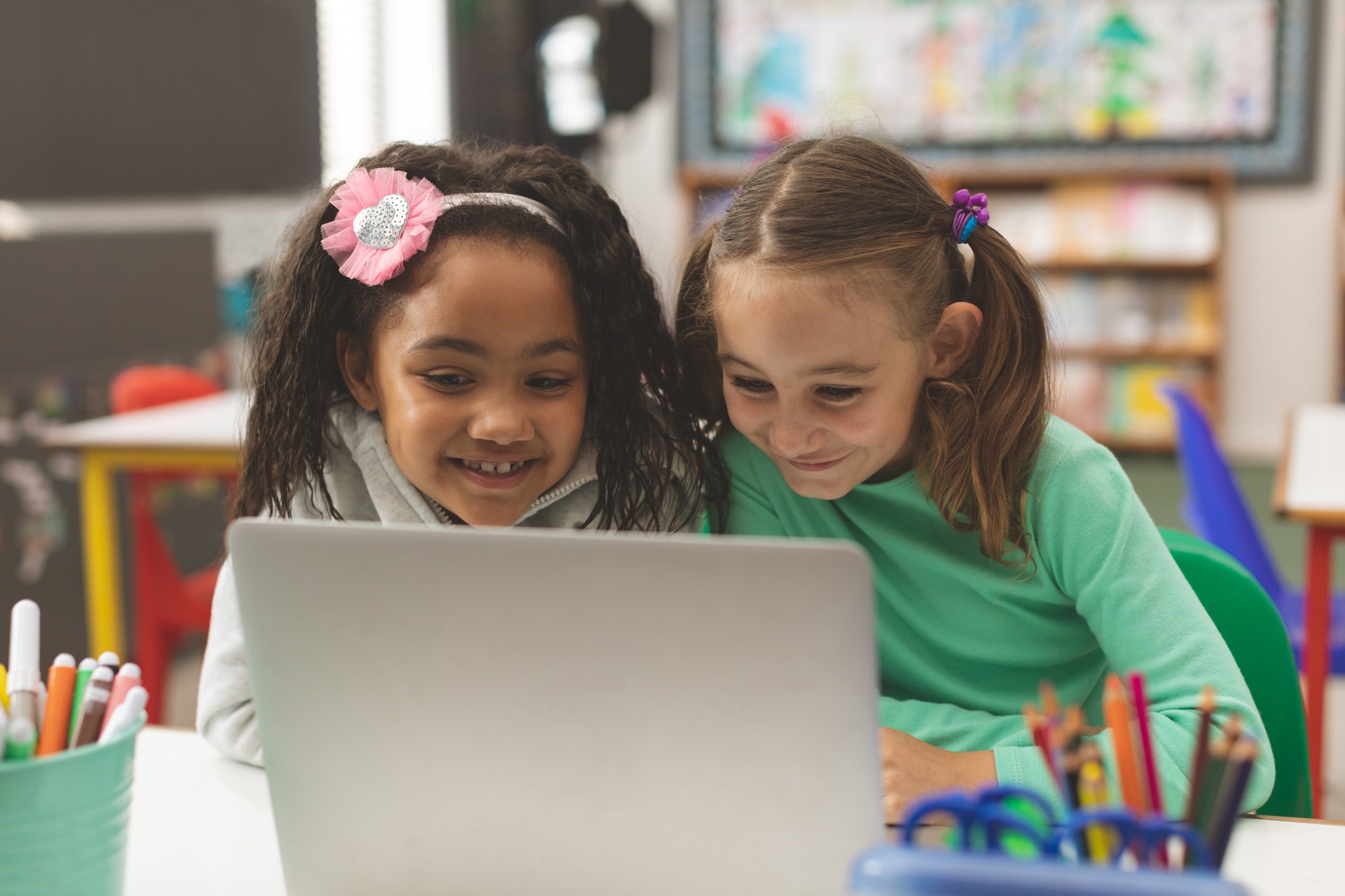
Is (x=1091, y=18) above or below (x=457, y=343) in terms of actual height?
above

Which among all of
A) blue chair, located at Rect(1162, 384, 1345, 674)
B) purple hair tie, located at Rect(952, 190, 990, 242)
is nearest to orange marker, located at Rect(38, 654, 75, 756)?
purple hair tie, located at Rect(952, 190, 990, 242)

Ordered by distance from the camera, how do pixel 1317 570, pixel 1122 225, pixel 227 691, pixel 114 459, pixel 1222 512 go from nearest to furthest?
pixel 227 691
pixel 1317 570
pixel 1222 512
pixel 114 459
pixel 1122 225

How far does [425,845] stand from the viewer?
594 millimetres

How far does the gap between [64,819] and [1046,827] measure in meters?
0.46

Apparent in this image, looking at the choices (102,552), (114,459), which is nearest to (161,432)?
(114,459)

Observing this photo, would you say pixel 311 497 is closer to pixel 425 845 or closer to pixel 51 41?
pixel 425 845

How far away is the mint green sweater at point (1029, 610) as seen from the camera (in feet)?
2.55

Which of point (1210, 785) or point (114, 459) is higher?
point (1210, 785)

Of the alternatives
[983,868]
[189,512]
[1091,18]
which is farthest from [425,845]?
[1091,18]

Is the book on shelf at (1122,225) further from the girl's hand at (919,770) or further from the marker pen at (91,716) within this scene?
the marker pen at (91,716)

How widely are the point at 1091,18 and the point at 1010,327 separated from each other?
4.48 m

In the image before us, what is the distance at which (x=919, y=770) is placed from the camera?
0.73m

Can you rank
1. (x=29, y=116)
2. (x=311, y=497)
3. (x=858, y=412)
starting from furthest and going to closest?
(x=29, y=116) < (x=311, y=497) < (x=858, y=412)

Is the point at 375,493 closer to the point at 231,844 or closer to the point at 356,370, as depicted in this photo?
the point at 356,370
